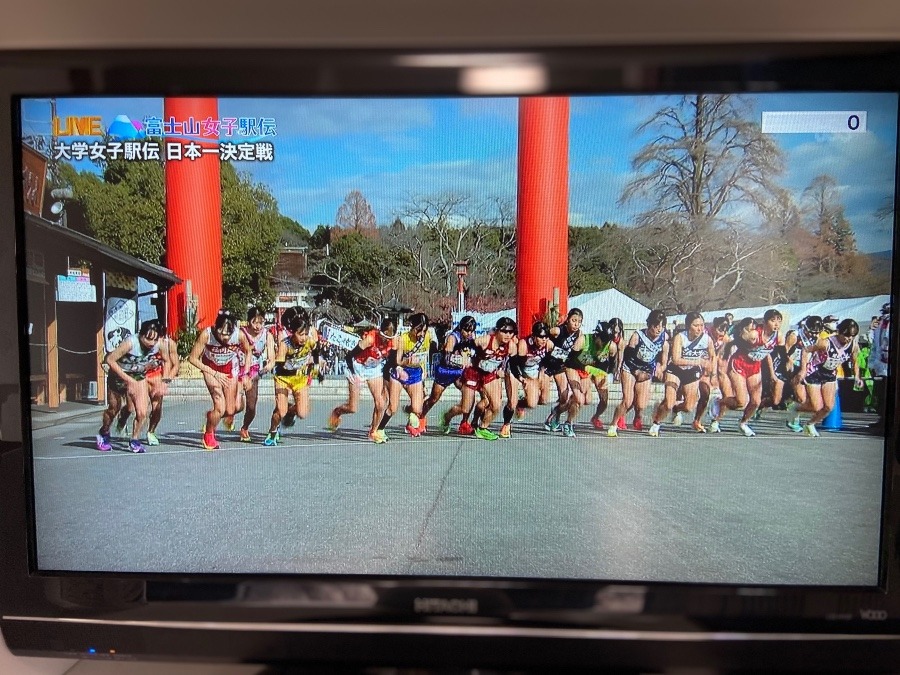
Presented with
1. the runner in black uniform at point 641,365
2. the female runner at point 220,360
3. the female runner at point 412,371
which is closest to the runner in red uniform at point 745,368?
the runner in black uniform at point 641,365

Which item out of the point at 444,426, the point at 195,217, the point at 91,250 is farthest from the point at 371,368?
the point at 91,250

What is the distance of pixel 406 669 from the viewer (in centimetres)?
125

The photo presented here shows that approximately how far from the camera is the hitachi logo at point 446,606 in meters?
1.18

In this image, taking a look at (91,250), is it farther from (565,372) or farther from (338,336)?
(565,372)

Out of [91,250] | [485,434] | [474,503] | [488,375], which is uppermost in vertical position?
[91,250]

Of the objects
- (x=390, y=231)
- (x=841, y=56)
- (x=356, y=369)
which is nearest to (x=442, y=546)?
(x=356, y=369)

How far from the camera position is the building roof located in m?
1.16

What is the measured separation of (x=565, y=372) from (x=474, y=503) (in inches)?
12.8

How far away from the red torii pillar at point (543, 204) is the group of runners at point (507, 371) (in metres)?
0.08

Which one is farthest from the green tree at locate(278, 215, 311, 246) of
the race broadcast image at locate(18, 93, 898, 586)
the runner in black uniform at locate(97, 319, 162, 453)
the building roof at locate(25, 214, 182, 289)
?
the runner in black uniform at locate(97, 319, 162, 453)

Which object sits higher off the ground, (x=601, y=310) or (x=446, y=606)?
(x=601, y=310)

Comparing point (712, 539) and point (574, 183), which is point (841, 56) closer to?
point (574, 183)

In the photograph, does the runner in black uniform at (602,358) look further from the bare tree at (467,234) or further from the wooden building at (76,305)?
the wooden building at (76,305)

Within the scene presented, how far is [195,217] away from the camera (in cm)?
116
